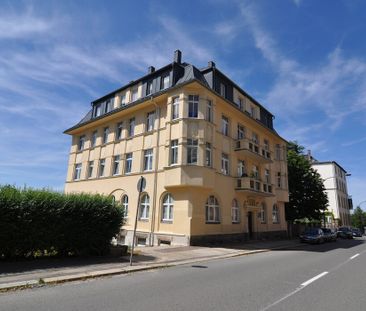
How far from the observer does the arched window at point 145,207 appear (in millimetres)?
21875

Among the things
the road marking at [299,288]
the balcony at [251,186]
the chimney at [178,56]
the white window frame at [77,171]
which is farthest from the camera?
the white window frame at [77,171]

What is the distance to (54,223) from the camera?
35.9 feet

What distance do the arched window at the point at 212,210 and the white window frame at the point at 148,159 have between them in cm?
519

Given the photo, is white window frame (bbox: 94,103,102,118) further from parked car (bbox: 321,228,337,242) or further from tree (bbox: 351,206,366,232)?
tree (bbox: 351,206,366,232)

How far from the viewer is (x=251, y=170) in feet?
85.4

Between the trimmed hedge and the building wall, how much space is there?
22.6ft

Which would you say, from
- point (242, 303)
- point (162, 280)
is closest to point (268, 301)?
point (242, 303)

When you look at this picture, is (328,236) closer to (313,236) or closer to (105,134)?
(313,236)

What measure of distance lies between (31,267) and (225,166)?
15.9m

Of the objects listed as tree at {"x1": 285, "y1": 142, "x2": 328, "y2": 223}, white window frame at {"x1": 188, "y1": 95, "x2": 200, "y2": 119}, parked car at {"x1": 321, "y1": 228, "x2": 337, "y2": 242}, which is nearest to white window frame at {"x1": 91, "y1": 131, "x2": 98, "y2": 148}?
white window frame at {"x1": 188, "y1": 95, "x2": 200, "y2": 119}

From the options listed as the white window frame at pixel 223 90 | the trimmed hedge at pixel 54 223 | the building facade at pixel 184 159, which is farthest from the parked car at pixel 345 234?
the trimmed hedge at pixel 54 223

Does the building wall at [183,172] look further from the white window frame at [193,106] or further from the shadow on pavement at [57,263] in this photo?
the shadow on pavement at [57,263]

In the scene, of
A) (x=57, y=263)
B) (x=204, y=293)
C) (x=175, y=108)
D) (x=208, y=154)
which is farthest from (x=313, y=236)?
(x=57, y=263)

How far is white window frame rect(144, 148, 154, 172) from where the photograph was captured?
2265 centimetres
